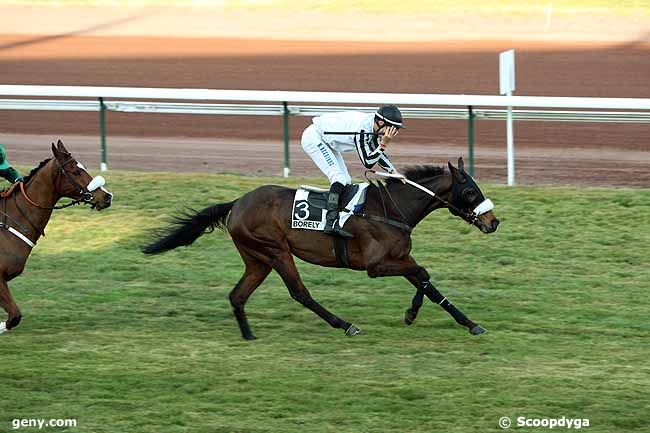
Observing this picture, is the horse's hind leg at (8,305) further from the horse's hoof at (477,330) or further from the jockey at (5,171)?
the horse's hoof at (477,330)

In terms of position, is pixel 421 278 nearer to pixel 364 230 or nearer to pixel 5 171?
pixel 364 230

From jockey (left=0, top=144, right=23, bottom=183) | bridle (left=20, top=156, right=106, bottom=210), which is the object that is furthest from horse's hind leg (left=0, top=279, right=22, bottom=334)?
jockey (left=0, top=144, right=23, bottom=183)

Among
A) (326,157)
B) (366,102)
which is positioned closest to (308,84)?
(366,102)

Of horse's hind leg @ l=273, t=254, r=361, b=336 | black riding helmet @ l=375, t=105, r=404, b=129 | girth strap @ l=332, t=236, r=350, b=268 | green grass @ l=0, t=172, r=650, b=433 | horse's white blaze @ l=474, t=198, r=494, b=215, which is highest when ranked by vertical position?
black riding helmet @ l=375, t=105, r=404, b=129

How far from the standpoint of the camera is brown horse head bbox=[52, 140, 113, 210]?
849 centimetres

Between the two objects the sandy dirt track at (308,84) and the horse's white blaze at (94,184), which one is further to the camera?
the sandy dirt track at (308,84)

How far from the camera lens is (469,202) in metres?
8.48

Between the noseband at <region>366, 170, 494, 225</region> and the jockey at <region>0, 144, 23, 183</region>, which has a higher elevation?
the jockey at <region>0, 144, 23, 183</region>

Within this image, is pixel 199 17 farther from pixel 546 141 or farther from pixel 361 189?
pixel 361 189

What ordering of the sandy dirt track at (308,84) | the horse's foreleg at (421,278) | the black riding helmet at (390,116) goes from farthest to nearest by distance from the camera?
the sandy dirt track at (308,84) → the horse's foreleg at (421,278) → the black riding helmet at (390,116)

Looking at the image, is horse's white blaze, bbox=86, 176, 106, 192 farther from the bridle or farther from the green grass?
the green grass

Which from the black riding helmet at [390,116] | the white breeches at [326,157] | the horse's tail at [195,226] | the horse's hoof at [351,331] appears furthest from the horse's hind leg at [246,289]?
the black riding helmet at [390,116]

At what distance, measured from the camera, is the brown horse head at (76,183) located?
334 inches

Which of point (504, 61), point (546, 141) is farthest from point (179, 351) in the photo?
point (546, 141)
